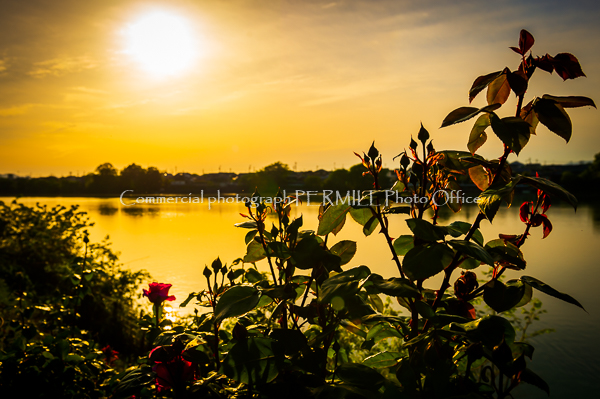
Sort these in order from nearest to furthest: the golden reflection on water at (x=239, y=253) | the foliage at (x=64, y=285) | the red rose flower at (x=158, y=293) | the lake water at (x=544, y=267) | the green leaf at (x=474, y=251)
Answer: the green leaf at (x=474, y=251), the red rose flower at (x=158, y=293), the foliage at (x=64, y=285), the lake water at (x=544, y=267), the golden reflection on water at (x=239, y=253)

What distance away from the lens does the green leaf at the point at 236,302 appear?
68 cm

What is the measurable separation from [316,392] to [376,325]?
12.6 inches

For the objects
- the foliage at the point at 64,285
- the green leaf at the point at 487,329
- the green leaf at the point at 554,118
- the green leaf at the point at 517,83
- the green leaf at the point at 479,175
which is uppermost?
the green leaf at the point at 517,83

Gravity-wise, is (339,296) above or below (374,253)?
above

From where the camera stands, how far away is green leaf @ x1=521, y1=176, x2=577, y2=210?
1.98 ft

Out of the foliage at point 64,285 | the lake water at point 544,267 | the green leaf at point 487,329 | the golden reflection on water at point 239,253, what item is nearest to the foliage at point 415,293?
the green leaf at point 487,329

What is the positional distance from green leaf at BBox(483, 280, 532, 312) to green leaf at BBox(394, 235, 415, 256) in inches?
6.6

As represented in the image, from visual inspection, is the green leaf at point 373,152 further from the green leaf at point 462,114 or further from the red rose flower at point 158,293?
the red rose flower at point 158,293

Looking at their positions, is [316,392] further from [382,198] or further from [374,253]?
[374,253]

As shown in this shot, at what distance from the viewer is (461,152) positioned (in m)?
0.81

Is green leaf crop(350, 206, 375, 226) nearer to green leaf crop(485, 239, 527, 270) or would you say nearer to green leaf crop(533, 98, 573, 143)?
green leaf crop(485, 239, 527, 270)

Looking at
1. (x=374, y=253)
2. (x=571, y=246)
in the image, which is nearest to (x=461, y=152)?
(x=374, y=253)

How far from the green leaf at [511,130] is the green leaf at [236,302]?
0.54 metres

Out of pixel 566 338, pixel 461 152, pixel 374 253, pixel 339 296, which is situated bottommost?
pixel 566 338
